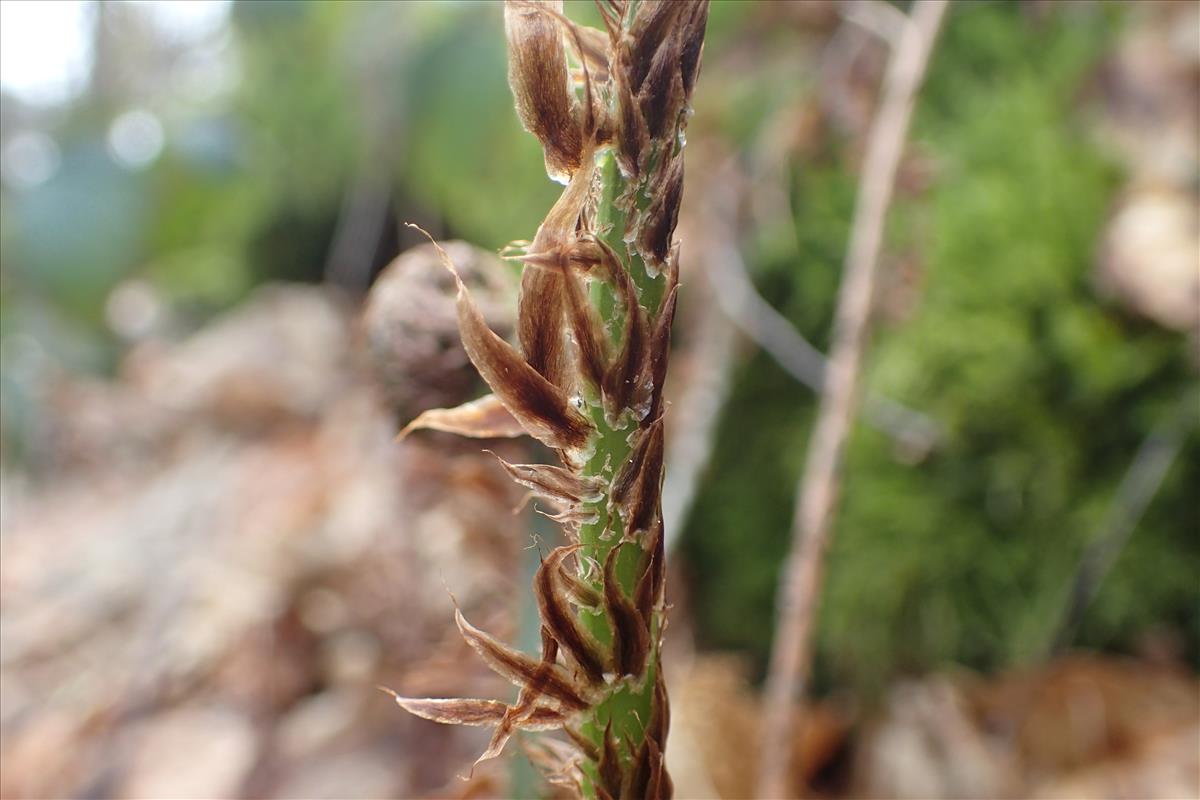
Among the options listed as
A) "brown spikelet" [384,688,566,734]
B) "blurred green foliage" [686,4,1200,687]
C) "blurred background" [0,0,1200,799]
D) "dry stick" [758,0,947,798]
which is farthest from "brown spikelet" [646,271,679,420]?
"blurred green foliage" [686,4,1200,687]

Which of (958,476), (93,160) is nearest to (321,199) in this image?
(93,160)

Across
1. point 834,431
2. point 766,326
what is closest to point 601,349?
point 834,431

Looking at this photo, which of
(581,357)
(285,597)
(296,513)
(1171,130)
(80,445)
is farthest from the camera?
(80,445)

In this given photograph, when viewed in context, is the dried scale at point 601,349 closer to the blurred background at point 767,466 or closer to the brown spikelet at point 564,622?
the brown spikelet at point 564,622

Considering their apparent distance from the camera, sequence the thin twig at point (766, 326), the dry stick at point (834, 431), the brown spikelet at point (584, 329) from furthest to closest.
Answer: the thin twig at point (766, 326) < the dry stick at point (834, 431) < the brown spikelet at point (584, 329)

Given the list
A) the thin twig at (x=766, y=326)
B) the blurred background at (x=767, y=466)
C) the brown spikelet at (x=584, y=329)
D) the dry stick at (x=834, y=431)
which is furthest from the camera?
the thin twig at (x=766, y=326)

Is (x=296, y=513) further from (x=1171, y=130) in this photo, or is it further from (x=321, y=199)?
(x=1171, y=130)

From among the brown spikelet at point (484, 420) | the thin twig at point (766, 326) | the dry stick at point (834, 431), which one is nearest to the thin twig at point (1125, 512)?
the thin twig at point (766, 326)
